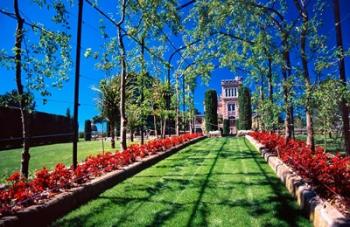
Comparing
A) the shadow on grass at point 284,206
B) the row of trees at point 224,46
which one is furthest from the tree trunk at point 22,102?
the shadow on grass at point 284,206

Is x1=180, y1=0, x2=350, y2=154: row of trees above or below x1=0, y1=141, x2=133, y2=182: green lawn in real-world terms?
above

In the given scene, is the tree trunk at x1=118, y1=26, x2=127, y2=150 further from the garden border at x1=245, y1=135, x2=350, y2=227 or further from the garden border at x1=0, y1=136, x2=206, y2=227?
the garden border at x1=245, y1=135, x2=350, y2=227

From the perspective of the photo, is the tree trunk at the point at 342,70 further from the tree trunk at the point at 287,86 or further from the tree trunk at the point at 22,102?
the tree trunk at the point at 22,102

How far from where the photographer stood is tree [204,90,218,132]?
46375 mm

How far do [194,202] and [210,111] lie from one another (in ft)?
130

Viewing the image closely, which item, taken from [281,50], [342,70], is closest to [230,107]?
[281,50]

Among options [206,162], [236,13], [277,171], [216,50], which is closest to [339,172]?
[277,171]

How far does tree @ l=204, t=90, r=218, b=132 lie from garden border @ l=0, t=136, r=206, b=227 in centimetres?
3633

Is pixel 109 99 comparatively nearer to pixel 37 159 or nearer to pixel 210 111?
pixel 37 159

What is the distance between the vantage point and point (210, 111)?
153 feet

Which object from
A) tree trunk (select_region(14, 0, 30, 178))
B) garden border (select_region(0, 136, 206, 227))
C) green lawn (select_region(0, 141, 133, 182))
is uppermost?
tree trunk (select_region(14, 0, 30, 178))

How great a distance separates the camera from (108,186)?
866 cm

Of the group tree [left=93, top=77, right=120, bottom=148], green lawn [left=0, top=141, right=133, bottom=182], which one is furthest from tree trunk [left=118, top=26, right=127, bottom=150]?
tree [left=93, top=77, right=120, bottom=148]

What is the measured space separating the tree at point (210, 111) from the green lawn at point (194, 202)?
35468 millimetres
